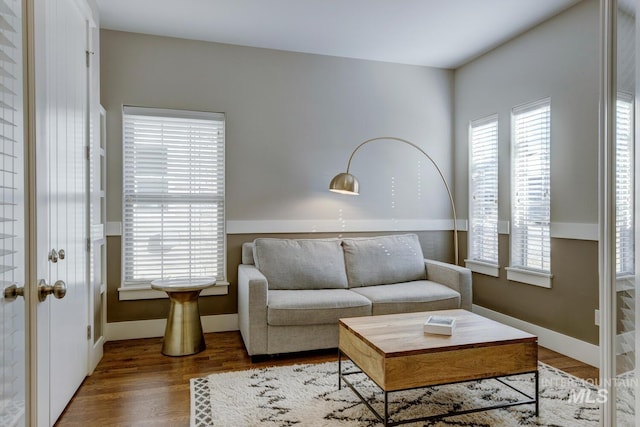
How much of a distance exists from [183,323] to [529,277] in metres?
2.90

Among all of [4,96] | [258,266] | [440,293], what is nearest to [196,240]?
[258,266]

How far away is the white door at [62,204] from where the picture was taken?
178cm

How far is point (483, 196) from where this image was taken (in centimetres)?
408

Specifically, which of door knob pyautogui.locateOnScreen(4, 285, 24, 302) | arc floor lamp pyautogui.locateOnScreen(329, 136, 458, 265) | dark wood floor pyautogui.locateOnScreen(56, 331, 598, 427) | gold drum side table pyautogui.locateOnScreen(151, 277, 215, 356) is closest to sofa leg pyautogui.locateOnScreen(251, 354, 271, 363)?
dark wood floor pyautogui.locateOnScreen(56, 331, 598, 427)

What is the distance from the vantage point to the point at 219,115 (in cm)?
377

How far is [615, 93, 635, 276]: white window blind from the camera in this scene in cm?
86

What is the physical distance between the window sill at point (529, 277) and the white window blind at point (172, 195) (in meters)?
2.65

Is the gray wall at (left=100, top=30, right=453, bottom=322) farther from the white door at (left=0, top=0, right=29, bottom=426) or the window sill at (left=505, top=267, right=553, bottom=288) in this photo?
the white door at (left=0, top=0, right=29, bottom=426)

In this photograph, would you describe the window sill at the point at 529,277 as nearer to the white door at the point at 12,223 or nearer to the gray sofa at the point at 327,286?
the gray sofa at the point at 327,286

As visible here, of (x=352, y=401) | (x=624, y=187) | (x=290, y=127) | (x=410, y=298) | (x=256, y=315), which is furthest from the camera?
(x=290, y=127)

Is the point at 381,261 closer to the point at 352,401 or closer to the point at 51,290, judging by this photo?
the point at 352,401

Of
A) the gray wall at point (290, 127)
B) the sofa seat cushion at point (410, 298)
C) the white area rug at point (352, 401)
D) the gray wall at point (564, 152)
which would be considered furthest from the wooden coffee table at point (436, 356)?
the gray wall at point (290, 127)

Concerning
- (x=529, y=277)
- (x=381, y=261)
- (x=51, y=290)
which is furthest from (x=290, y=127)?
(x=51, y=290)
